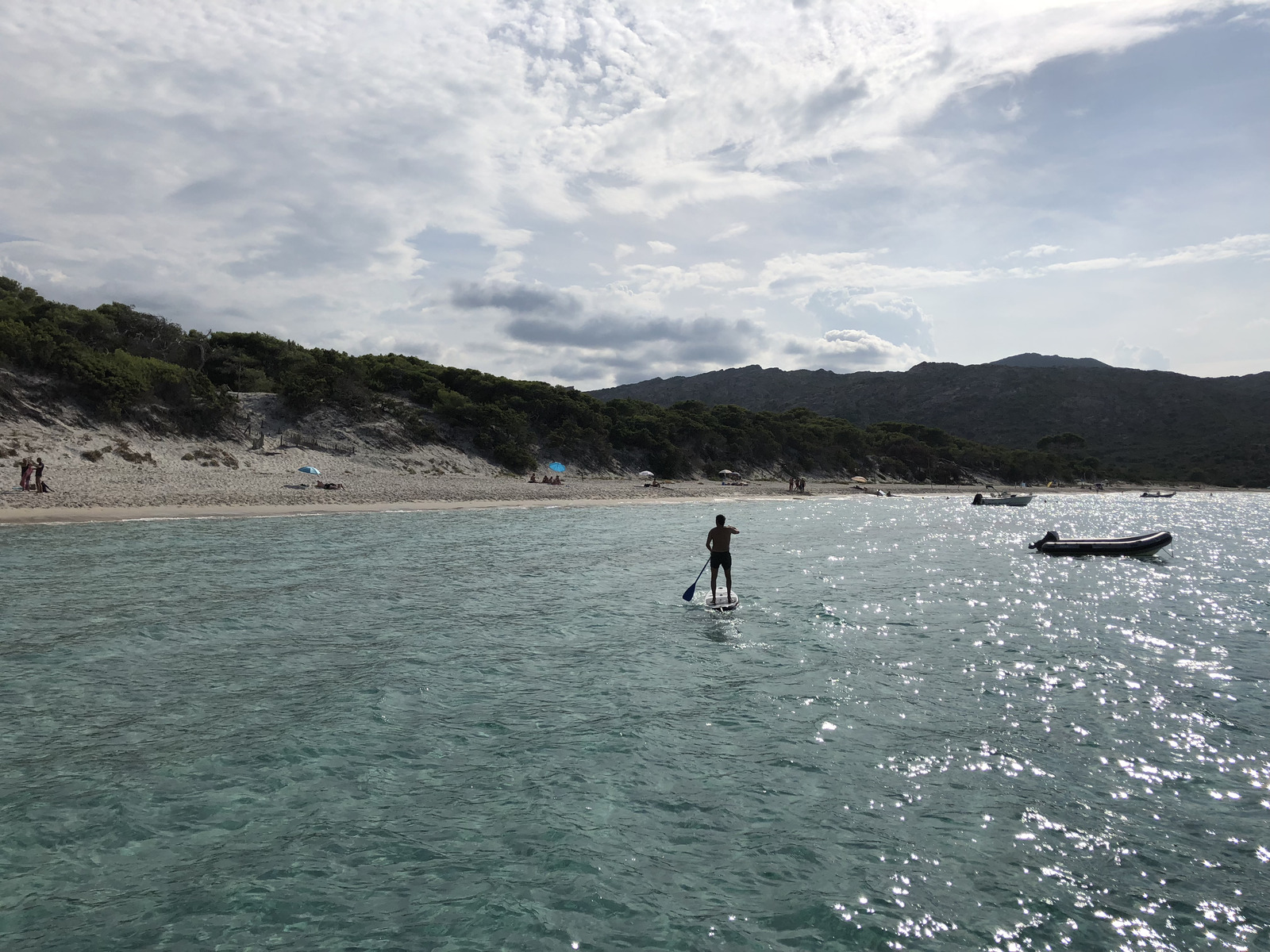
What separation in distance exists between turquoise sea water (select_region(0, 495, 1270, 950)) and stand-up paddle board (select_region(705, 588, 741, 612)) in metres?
0.65

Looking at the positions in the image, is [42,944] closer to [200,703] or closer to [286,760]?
[286,760]

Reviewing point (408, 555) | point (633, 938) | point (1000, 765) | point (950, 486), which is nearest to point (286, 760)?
point (633, 938)

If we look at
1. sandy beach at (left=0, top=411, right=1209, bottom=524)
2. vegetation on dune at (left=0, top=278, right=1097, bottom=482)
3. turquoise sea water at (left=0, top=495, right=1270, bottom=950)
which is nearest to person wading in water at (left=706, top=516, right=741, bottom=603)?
turquoise sea water at (left=0, top=495, right=1270, bottom=950)

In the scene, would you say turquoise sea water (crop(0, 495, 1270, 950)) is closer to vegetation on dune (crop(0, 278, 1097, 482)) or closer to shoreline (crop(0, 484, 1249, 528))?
shoreline (crop(0, 484, 1249, 528))

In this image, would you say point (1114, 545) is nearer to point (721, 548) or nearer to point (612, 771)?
point (721, 548)

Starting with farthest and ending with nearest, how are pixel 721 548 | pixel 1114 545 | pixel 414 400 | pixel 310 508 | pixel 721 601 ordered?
pixel 414 400 → pixel 310 508 → pixel 1114 545 → pixel 721 601 → pixel 721 548

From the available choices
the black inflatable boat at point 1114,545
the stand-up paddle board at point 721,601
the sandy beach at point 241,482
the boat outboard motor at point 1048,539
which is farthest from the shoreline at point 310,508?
the black inflatable boat at point 1114,545

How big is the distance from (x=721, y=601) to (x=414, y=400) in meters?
55.3

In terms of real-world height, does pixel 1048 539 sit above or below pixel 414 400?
below

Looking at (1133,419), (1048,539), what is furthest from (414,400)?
(1133,419)

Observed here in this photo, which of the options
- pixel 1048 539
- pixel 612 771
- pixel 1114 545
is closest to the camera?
pixel 612 771

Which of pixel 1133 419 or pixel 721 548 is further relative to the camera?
pixel 1133 419

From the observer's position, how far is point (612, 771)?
8219 mm

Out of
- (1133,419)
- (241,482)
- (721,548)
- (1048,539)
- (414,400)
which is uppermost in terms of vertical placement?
(1133,419)
